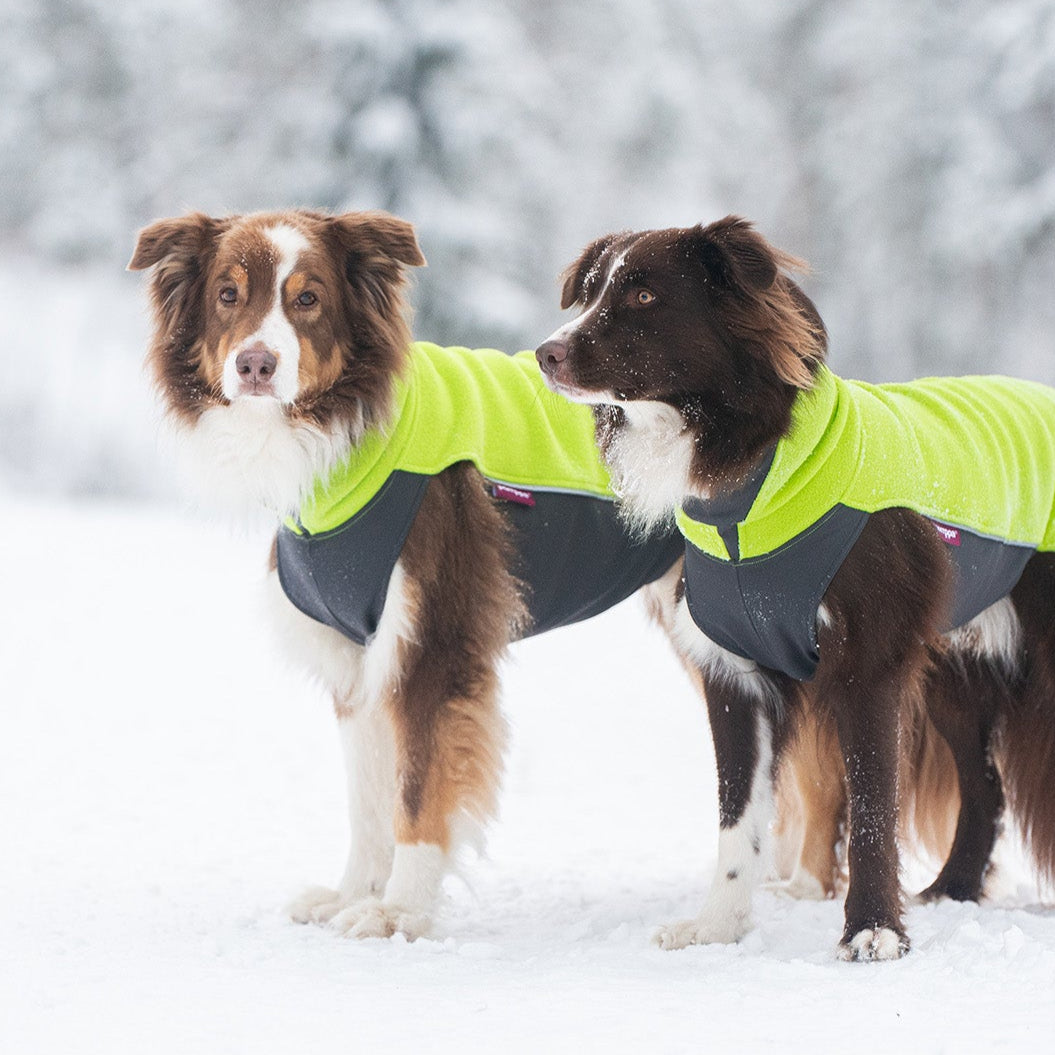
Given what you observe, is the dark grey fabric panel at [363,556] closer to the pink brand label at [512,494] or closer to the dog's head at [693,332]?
the pink brand label at [512,494]

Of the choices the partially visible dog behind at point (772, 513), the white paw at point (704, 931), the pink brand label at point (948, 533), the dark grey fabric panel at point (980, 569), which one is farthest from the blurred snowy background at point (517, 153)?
the white paw at point (704, 931)

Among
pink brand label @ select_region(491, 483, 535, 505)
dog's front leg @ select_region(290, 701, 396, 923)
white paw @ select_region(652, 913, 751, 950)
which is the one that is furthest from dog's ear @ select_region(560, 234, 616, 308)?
white paw @ select_region(652, 913, 751, 950)

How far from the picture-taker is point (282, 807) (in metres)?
7.32

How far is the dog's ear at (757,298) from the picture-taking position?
3.86m

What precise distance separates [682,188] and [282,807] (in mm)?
15036

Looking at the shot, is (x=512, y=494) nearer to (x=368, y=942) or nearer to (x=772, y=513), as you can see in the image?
(x=772, y=513)

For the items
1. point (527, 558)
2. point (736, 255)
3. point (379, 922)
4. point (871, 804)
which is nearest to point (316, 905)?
point (379, 922)

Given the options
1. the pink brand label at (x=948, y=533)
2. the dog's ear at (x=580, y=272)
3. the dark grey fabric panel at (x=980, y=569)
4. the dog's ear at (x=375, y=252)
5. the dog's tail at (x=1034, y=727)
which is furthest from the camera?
the dog's ear at (x=375, y=252)

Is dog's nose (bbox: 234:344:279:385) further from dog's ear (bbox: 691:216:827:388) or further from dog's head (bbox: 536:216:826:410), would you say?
dog's ear (bbox: 691:216:827:388)

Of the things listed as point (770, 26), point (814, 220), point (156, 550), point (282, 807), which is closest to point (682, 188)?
point (814, 220)

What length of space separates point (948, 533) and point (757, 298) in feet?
3.01

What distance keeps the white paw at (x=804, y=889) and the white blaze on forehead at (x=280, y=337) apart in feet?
7.96

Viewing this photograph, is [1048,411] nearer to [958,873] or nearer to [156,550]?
[958,873]

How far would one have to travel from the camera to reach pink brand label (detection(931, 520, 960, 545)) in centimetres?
404
